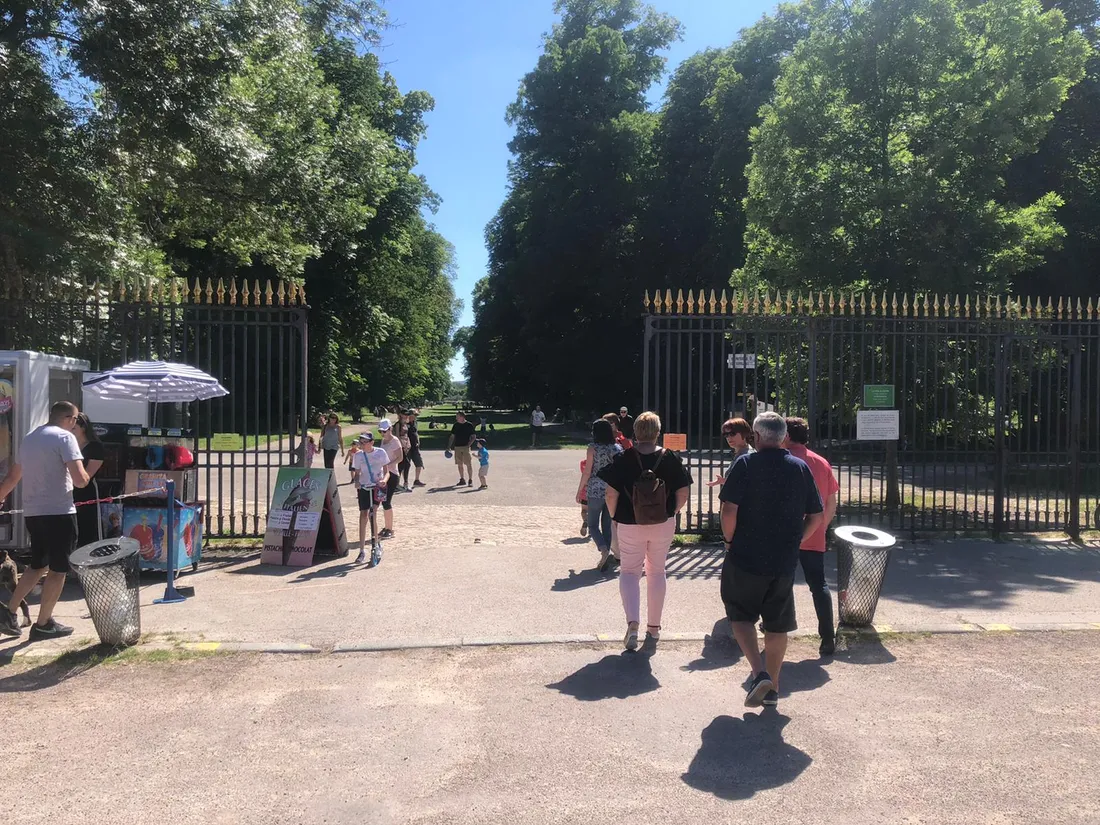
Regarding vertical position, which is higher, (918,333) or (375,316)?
(375,316)

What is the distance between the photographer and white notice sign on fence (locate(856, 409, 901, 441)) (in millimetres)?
10672

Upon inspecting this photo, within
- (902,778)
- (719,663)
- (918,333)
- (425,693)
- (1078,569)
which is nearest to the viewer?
(902,778)

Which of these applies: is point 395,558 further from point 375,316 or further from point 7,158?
point 375,316

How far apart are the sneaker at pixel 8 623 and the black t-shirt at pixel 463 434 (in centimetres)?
1115

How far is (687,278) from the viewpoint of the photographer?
35.1 metres

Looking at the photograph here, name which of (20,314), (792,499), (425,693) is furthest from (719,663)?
(20,314)

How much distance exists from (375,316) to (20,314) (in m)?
25.6

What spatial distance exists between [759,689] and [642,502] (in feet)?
5.28

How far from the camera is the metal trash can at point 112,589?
6.09 m

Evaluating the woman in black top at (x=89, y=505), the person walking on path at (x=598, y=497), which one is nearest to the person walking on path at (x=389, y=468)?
the person walking on path at (x=598, y=497)

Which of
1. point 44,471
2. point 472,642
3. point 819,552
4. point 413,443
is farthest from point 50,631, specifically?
point 413,443

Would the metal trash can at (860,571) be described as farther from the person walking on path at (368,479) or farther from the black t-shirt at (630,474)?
the person walking on path at (368,479)

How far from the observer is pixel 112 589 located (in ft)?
20.3

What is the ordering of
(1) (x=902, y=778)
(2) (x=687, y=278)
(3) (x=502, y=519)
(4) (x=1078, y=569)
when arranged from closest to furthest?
1. (1) (x=902, y=778)
2. (4) (x=1078, y=569)
3. (3) (x=502, y=519)
4. (2) (x=687, y=278)
